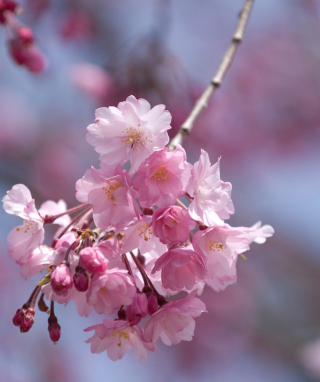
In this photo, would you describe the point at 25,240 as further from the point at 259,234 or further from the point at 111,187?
the point at 259,234

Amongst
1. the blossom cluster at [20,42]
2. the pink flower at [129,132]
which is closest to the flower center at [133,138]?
the pink flower at [129,132]

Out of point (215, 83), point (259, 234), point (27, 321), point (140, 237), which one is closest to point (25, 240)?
point (27, 321)

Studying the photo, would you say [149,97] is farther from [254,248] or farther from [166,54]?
[254,248]

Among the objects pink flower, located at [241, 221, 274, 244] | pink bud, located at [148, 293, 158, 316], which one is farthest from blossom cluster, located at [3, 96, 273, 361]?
pink flower, located at [241, 221, 274, 244]

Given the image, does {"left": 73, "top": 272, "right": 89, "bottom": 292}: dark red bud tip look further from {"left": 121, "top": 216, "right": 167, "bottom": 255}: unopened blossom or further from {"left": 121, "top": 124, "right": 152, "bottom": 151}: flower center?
{"left": 121, "top": 124, "right": 152, "bottom": 151}: flower center

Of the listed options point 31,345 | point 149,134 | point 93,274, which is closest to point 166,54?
point 149,134

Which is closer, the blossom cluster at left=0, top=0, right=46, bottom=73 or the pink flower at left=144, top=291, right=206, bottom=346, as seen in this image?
the pink flower at left=144, top=291, right=206, bottom=346
